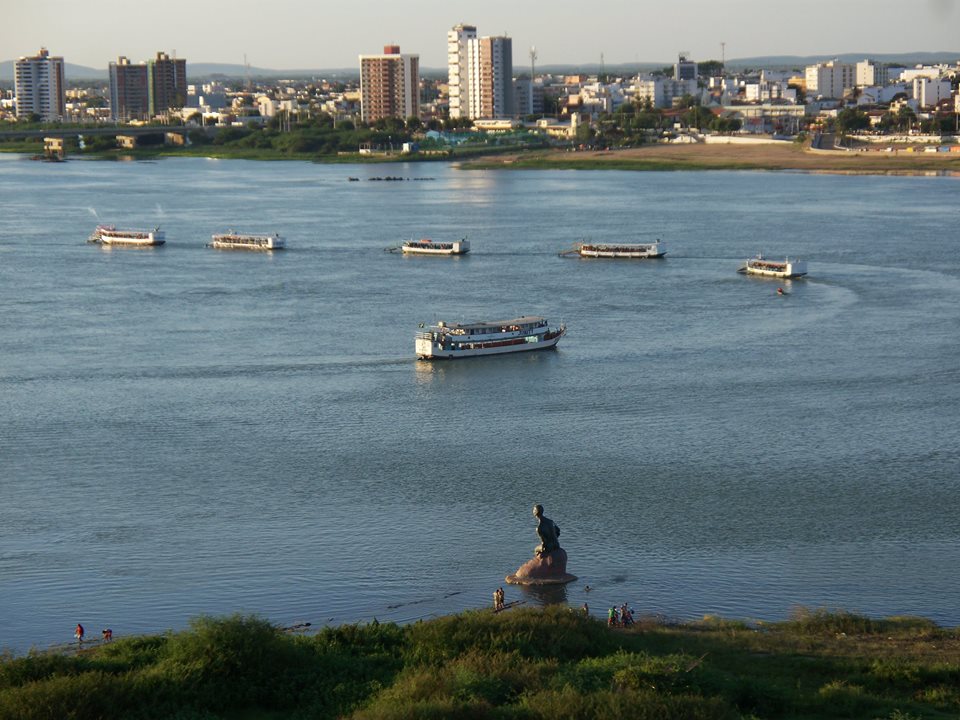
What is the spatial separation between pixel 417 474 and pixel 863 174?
21985 millimetres

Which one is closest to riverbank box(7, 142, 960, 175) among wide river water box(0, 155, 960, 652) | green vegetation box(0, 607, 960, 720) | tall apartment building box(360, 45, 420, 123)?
tall apartment building box(360, 45, 420, 123)

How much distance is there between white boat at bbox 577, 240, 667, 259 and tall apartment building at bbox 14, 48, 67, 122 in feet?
138

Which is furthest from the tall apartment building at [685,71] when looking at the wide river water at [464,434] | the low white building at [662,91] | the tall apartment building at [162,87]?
the wide river water at [464,434]

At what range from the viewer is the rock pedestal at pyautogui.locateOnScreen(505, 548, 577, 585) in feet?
18.4

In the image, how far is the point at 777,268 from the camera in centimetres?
1413

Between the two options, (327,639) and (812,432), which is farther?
(812,432)

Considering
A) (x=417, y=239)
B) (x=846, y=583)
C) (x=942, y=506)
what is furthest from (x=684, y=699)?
(x=417, y=239)

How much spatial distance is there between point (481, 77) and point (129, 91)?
737 inches

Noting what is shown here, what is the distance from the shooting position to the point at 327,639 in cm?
450

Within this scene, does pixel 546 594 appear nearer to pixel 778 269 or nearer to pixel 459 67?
pixel 778 269

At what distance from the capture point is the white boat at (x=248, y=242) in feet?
55.0

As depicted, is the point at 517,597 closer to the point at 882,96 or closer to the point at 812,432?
the point at 812,432

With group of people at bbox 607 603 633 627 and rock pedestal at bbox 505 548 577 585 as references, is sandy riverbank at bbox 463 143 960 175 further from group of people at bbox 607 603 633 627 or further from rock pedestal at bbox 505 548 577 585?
group of people at bbox 607 603 633 627

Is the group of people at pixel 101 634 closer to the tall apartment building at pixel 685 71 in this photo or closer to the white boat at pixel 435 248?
the white boat at pixel 435 248
